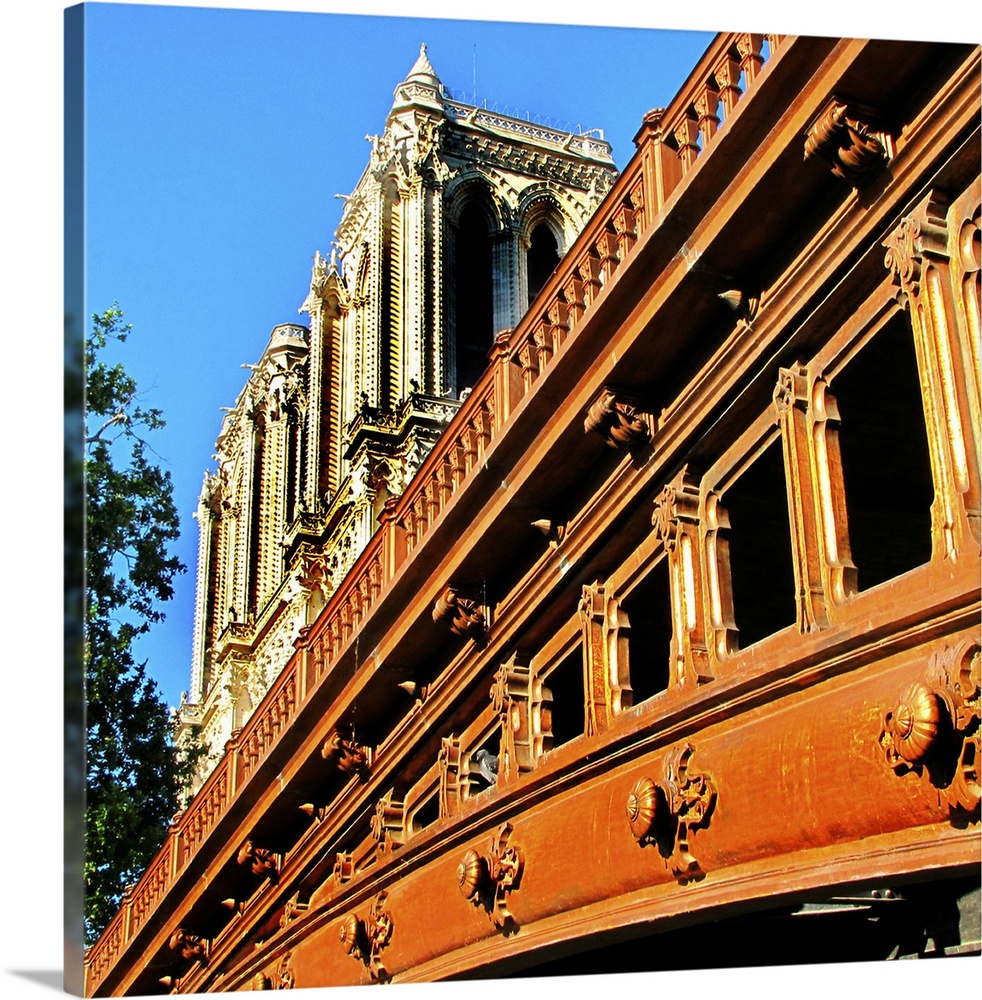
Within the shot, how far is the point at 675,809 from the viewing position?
30.9 ft

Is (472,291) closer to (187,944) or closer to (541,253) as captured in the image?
(541,253)

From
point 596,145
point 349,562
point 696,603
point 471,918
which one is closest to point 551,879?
point 471,918

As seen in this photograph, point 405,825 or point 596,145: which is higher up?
point 596,145

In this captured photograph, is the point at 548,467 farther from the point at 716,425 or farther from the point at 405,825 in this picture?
the point at 405,825

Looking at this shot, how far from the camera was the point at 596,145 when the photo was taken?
43125mm

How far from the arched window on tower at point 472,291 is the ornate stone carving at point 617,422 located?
2824cm

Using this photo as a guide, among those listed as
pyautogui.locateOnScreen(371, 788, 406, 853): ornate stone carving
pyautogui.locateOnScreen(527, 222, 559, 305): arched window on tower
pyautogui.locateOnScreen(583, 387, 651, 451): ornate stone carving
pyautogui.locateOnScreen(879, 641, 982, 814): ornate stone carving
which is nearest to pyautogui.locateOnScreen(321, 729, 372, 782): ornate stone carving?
pyautogui.locateOnScreen(371, 788, 406, 853): ornate stone carving

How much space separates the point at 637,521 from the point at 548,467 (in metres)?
0.74

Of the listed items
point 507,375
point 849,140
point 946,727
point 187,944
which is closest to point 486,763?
point 507,375

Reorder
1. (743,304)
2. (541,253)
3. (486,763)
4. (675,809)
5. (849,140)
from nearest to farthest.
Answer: (849,140), (675,809), (743,304), (486,763), (541,253)

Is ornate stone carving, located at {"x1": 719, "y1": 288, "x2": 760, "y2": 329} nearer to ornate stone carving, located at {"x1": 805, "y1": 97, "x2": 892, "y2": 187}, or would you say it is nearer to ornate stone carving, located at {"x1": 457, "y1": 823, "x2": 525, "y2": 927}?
ornate stone carving, located at {"x1": 805, "y1": 97, "x2": 892, "y2": 187}

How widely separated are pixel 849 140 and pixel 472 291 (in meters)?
32.9

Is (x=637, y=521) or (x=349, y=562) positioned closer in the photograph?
(x=637, y=521)
